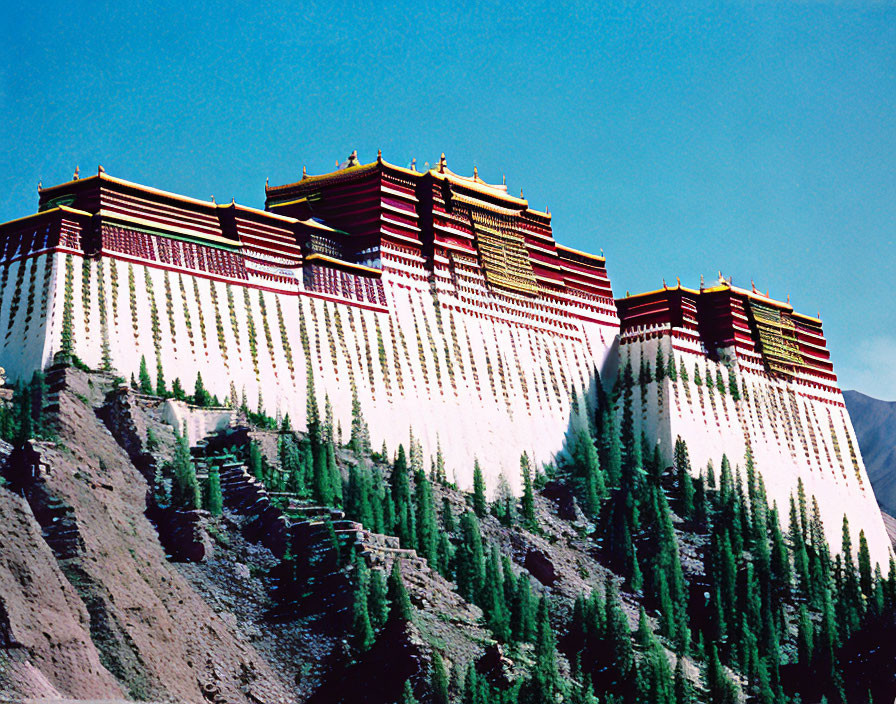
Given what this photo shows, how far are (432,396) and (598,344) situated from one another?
10024 millimetres

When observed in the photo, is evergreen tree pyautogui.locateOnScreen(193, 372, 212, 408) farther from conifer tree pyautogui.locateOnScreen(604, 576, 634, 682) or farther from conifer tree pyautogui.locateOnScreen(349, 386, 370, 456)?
conifer tree pyautogui.locateOnScreen(604, 576, 634, 682)

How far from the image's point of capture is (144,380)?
45.2 meters

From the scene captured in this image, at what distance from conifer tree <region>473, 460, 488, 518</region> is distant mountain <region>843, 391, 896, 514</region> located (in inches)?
1716

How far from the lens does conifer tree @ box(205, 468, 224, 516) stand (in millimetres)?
43219

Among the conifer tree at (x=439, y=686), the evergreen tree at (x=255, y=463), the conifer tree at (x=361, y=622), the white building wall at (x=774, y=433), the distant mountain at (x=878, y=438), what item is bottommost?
the conifer tree at (x=439, y=686)

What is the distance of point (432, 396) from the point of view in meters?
52.6

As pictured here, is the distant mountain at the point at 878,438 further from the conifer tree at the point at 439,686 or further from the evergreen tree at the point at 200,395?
the conifer tree at the point at 439,686

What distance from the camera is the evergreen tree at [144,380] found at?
45.0 m

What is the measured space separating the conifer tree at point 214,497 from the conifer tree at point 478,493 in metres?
9.63

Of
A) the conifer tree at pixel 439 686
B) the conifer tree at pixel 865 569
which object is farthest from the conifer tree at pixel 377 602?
the conifer tree at pixel 865 569

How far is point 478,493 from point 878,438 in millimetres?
51623

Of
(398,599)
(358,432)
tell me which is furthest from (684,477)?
(398,599)

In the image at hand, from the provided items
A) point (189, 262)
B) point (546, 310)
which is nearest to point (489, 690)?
point (189, 262)

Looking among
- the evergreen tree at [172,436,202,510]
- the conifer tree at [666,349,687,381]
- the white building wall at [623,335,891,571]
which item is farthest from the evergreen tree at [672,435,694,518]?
the evergreen tree at [172,436,202,510]
